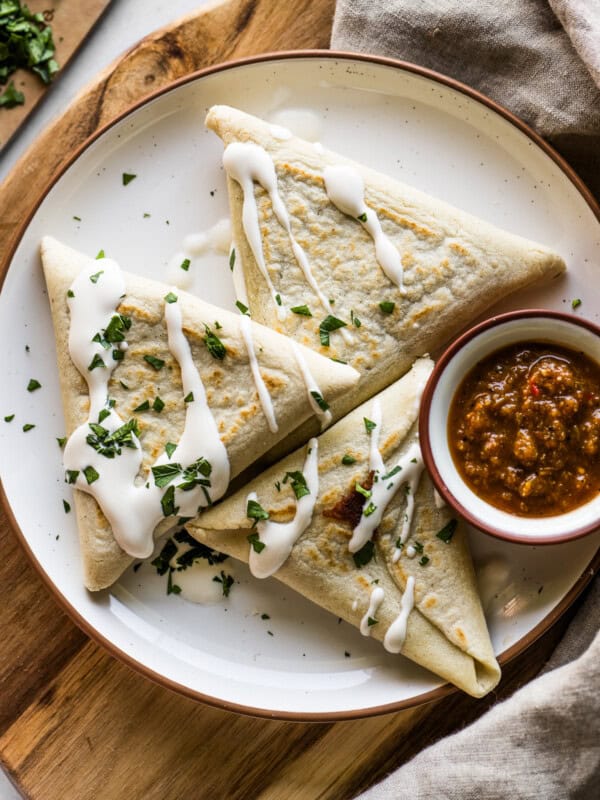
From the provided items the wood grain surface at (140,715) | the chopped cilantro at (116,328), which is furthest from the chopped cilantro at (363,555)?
the chopped cilantro at (116,328)

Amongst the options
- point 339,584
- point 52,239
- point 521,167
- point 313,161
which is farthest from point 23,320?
point 521,167

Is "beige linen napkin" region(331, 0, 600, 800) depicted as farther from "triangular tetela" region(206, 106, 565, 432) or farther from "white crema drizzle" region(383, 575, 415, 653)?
"triangular tetela" region(206, 106, 565, 432)

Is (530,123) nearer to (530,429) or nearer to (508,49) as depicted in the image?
(508,49)

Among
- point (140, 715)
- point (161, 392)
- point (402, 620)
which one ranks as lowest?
point (140, 715)

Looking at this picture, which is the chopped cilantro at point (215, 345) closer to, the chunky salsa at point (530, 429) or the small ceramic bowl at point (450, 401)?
the small ceramic bowl at point (450, 401)

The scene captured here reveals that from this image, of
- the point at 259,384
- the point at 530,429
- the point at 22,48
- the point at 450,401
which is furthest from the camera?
the point at 22,48

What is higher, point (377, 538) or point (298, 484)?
point (298, 484)

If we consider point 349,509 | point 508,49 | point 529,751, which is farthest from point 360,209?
point 529,751
